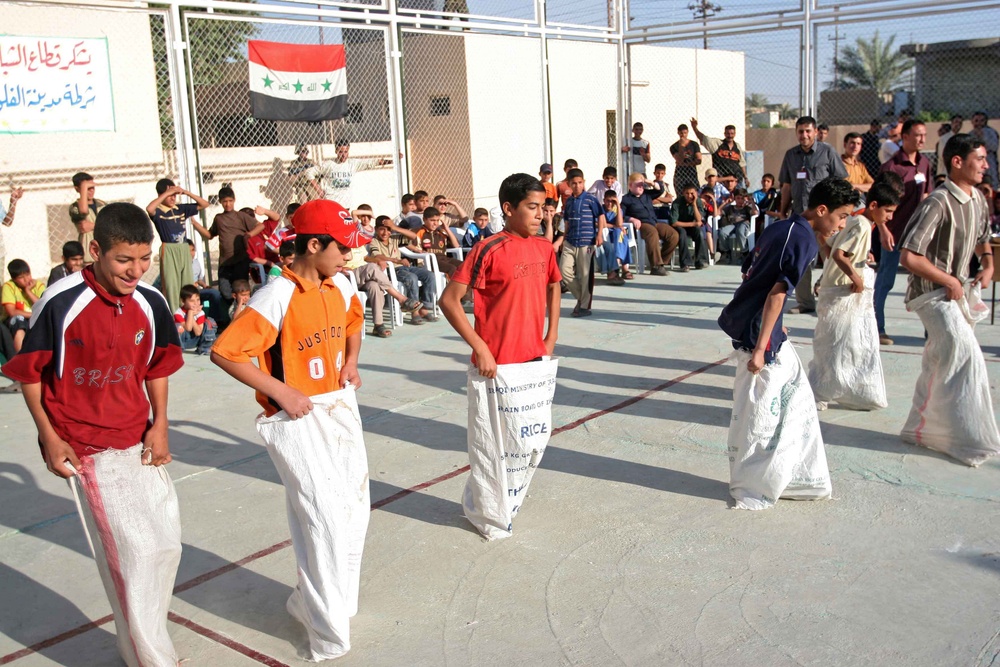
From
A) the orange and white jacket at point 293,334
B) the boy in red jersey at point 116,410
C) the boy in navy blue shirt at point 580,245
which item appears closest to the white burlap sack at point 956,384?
the orange and white jacket at point 293,334

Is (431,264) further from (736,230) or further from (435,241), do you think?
(736,230)

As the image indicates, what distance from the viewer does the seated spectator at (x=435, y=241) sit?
1123cm

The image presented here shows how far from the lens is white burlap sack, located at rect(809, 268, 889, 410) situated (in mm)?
6453

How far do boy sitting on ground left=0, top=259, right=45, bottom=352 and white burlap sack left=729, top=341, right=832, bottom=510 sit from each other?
6.62m

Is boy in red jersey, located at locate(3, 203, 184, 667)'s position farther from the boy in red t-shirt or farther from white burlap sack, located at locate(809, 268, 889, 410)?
white burlap sack, located at locate(809, 268, 889, 410)

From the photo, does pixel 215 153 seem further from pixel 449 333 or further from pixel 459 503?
pixel 459 503

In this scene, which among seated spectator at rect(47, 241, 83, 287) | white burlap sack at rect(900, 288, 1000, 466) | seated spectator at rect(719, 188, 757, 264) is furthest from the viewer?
seated spectator at rect(719, 188, 757, 264)

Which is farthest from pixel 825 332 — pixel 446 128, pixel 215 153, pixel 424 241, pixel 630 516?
pixel 215 153

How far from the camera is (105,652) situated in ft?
12.5

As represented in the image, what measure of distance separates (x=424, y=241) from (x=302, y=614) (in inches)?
311

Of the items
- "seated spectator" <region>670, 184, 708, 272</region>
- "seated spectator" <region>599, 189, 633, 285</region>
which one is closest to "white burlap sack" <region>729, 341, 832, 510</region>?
"seated spectator" <region>599, 189, 633, 285</region>

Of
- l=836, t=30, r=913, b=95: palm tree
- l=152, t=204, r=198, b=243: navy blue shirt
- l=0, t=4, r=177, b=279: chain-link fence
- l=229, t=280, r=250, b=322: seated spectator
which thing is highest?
l=836, t=30, r=913, b=95: palm tree

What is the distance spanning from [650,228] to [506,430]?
30.4ft

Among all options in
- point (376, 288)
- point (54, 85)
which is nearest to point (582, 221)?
point (376, 288)
